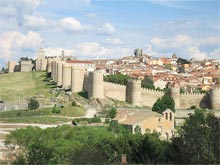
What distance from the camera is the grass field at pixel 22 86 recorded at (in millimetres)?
51188

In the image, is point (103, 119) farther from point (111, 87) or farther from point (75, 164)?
point (75, 164)

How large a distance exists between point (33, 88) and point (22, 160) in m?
34.8

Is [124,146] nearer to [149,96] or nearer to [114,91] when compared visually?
[114,91]

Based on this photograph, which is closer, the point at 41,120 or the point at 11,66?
the point at 41,120

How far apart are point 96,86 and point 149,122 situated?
33.7 ft

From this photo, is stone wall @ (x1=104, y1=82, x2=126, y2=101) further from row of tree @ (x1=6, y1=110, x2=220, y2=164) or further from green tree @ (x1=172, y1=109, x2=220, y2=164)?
green tree @ (x1=172, y1=109, x2=220, y2=164)

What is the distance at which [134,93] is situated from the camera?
4531cm

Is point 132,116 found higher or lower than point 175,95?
lower

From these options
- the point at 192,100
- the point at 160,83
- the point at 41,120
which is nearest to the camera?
the point at 41,120

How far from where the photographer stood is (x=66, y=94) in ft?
151

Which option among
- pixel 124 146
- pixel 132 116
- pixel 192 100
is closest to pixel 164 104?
pixel 132 116

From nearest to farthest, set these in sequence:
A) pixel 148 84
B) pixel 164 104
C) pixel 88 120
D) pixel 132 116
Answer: pixel 88 120
pixel 132 116
pixel 164 104
pixel 148 84

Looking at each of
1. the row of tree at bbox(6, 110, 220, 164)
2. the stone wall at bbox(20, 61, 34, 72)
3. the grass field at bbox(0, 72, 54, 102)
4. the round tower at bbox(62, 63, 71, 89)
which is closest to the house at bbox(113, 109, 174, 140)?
the row of tree at bbox(6, 110, 220, 164)

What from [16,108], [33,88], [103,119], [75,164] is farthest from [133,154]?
[33,88]
